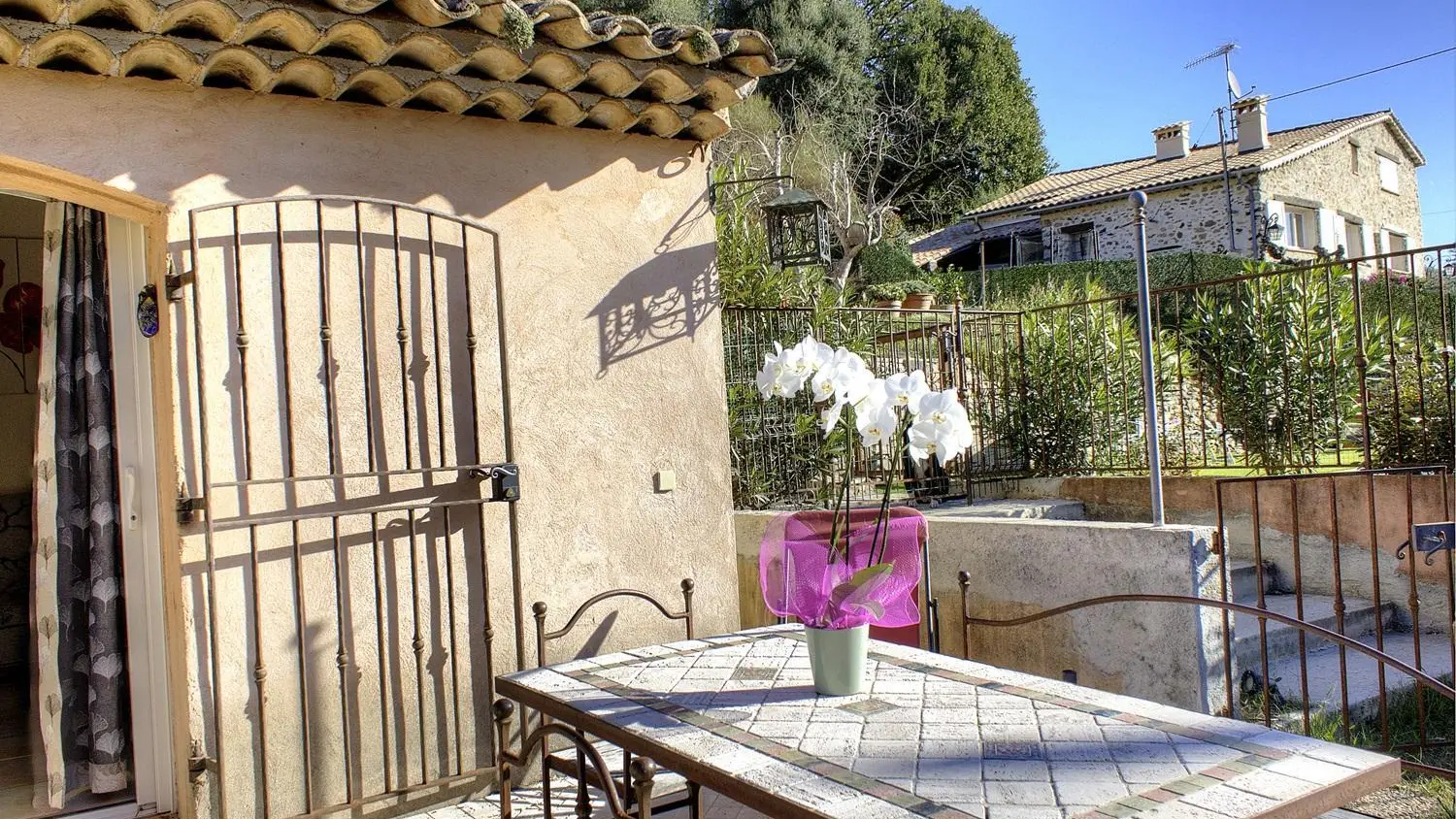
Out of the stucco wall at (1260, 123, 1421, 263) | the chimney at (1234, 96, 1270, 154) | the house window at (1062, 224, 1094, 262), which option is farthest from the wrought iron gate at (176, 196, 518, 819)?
the chimney at (1234, 96, 1270, 154)

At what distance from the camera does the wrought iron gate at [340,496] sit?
11.4 ft

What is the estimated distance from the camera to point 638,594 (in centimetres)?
392

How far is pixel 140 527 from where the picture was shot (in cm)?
362

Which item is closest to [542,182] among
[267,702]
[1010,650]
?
[267,702]

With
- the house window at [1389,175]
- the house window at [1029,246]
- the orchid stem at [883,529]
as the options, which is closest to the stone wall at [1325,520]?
the orchid stem at [883,529]

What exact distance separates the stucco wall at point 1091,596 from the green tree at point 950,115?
16179 mm

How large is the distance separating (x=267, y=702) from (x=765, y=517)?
2.84 metres

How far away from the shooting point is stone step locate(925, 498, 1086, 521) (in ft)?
22.6

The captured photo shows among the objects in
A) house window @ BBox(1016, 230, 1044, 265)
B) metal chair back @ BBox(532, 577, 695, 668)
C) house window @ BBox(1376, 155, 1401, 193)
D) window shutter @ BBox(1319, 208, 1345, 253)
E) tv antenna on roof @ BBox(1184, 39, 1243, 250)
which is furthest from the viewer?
house window @ BBox(1376, 155, 1401, 193)

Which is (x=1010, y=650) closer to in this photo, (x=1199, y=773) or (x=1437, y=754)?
(x=1437, y=754)

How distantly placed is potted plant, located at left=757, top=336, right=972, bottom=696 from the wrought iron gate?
1.57 metres

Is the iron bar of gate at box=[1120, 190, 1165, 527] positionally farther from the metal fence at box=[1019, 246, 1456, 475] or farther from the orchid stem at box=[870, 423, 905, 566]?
the orchid stem at box=[870, 423, 905, 566]

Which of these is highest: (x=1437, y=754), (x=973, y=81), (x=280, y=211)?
(x=973, y=81)

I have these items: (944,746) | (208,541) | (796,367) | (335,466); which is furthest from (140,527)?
(944,746)
